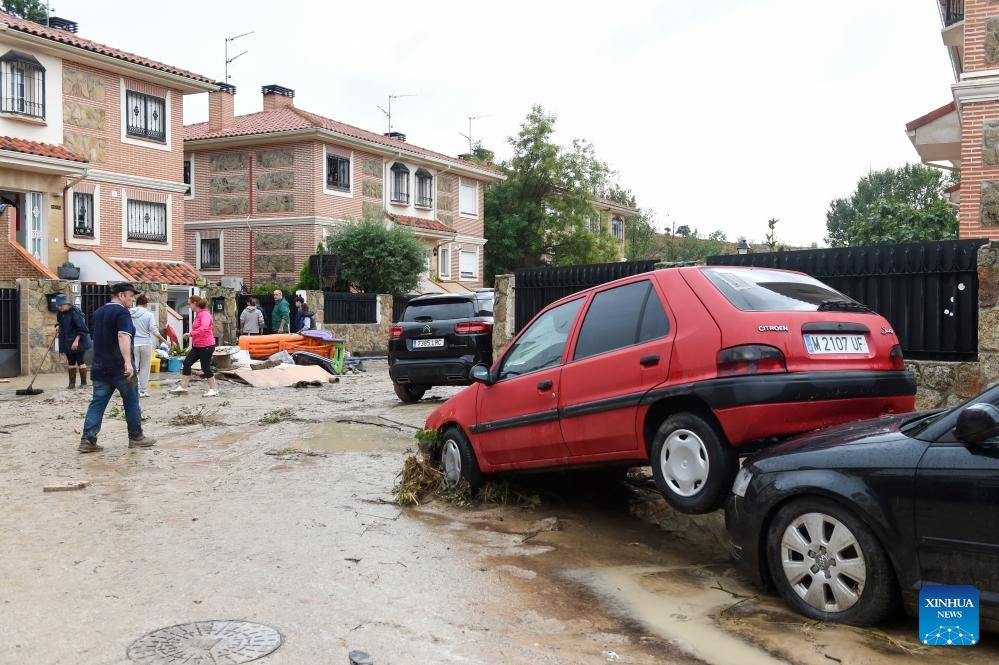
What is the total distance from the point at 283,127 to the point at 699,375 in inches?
1257

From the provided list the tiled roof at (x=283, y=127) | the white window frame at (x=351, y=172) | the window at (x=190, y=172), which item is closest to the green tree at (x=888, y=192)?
the tiled roof at (x=283, y=127)

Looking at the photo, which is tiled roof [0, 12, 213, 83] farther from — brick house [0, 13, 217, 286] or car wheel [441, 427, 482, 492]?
car wheel [441, 427, 482, 492]

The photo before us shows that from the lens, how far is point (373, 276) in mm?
30812

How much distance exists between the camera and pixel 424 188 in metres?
40.6

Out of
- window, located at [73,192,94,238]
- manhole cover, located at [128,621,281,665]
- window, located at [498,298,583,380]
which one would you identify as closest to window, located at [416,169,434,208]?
window, located at [73,192,94,238]

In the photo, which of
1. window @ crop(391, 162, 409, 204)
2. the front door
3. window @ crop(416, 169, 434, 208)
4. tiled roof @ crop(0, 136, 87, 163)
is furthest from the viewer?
window @ crop(416, 169, 434, 208)

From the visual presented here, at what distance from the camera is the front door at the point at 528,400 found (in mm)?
6273

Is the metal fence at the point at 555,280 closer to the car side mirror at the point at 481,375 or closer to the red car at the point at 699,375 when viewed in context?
the car side mirror at the point at 481,375

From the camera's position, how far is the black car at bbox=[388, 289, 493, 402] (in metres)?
13.0

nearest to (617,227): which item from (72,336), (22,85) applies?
(22,85)

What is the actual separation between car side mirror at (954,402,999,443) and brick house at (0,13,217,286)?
22927 mm

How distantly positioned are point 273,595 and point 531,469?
91.7 inches

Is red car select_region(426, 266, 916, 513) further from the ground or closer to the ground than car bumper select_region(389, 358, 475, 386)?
further from the ground

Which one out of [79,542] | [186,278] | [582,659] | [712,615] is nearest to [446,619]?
[582,659]
